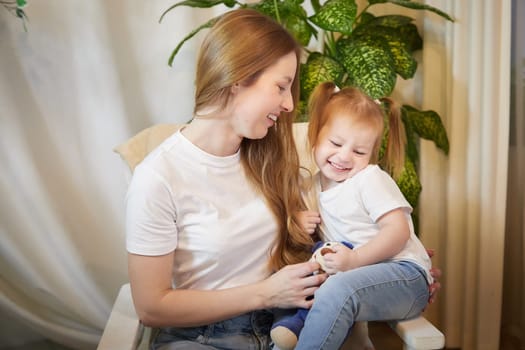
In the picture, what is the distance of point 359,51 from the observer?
1.71 m

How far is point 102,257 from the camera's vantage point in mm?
1991

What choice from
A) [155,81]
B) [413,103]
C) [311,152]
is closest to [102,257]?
[155,81]

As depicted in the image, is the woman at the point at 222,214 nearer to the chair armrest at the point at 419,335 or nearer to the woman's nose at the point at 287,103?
the woman's nose at the point at 287,103

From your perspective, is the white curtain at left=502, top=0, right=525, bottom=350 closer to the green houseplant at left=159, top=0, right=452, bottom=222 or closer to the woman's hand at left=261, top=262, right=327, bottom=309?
the green houseplant at left=159, top=0, right=452, bottom=222

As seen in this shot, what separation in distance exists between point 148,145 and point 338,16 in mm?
625

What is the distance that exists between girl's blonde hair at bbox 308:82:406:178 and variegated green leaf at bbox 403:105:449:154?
422mm

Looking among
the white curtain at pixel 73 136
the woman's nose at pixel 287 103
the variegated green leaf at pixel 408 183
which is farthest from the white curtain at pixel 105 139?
the woman's nose at pixel 287 103

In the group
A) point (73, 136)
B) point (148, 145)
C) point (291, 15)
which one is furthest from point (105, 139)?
point (291, 15)

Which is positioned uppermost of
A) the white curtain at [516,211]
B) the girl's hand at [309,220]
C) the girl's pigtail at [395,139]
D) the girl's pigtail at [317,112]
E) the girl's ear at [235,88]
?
the girl's ear at [235,88]

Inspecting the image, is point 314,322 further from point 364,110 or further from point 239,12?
Answer: point 239,12

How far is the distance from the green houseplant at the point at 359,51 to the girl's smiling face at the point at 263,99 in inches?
16.9

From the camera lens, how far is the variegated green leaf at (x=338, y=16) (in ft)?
5.16

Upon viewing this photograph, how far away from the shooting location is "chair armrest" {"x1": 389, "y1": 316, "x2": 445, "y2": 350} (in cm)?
110

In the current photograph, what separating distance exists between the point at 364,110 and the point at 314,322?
0.49 m
